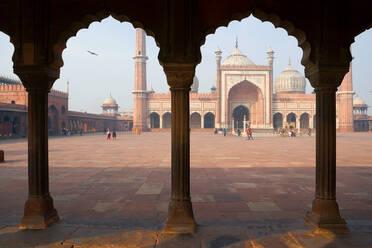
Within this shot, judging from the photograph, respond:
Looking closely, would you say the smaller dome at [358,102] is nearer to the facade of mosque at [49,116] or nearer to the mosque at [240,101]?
the mosque at [240,101]

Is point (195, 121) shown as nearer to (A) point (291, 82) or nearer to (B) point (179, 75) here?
(A) point (291, 82)

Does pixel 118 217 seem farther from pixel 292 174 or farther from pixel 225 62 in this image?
pixel 225 62

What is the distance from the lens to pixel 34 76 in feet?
12.1

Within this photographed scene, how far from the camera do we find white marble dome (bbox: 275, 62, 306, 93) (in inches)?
2095

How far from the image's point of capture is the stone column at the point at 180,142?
356cm

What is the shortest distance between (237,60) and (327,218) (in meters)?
49.3

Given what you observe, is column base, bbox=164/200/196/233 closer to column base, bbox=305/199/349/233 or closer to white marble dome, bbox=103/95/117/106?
column base, bbox=305/199/349/233

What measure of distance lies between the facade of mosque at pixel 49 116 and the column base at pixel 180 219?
19.5m

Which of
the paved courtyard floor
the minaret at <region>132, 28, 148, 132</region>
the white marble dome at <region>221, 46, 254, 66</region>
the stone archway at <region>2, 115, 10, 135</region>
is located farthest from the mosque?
the paved courtyard floor

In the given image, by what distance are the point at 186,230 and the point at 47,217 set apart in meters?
1.86

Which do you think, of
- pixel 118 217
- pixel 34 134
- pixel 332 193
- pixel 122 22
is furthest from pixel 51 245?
pixel 332 193

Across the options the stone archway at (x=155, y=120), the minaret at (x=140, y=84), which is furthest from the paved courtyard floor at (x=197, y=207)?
the stone archway at (x=155, y=120)

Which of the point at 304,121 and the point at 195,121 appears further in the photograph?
the point at 304,121

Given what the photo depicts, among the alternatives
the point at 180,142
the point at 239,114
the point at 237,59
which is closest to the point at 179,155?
the point at 180,142
